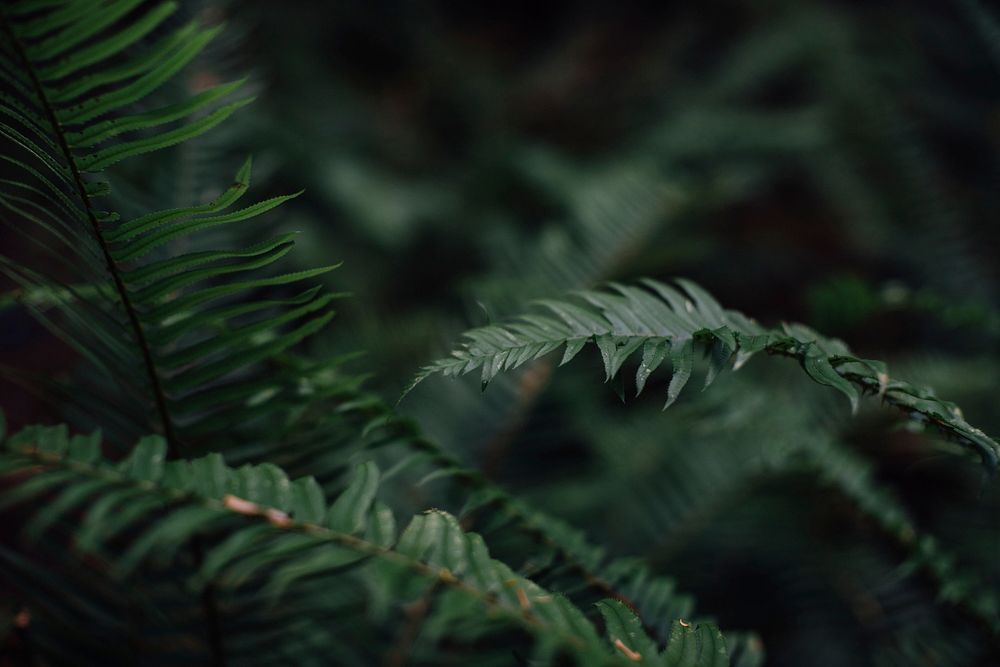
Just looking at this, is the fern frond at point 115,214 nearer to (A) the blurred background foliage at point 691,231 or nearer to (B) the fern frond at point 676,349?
(B) the fern frond at point 676,349

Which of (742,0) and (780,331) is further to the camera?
(742,0)

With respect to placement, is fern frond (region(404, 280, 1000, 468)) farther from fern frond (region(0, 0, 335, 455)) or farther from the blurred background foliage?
fern frond (region(0, 0, 335, 455))

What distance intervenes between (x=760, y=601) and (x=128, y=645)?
1176 mm

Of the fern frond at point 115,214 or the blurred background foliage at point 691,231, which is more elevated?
the fern frond at point 115,214

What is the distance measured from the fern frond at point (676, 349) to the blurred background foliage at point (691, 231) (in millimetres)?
63

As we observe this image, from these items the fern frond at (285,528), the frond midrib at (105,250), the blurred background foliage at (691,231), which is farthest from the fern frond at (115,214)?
the blurred background foliage at (691,231)

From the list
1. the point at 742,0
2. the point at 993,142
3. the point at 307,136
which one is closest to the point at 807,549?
the point at 993,142

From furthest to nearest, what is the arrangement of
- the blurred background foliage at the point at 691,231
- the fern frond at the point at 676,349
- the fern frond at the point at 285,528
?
the blurred background foliage at the point at 691,231 → the fern frond at the point at 676,349 → the fern frond at the point at 285,528

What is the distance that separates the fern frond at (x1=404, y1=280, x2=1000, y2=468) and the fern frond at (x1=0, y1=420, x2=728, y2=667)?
0.46 feet

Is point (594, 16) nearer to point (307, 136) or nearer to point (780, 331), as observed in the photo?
point (307, 136)

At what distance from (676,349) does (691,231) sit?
1618 millimetres

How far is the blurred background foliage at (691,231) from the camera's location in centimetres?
127

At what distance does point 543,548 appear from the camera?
77 centimetres

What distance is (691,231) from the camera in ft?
7.14
